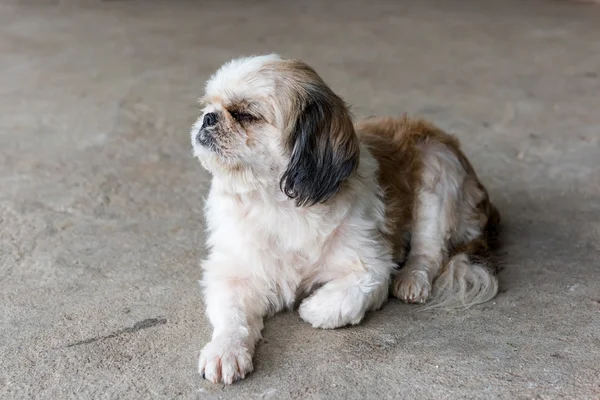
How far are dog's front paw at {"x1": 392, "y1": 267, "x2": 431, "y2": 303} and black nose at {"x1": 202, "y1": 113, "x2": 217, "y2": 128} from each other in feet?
3.93

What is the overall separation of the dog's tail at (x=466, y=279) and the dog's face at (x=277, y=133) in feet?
2.71

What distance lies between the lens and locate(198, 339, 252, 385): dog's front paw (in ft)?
9.31

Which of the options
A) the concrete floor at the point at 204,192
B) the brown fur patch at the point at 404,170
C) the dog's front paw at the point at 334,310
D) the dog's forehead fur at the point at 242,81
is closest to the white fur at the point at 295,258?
the dog's front paw at the point at 334,310

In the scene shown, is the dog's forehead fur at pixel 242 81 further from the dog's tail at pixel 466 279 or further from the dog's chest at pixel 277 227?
the dog's tail at pixel 466 279

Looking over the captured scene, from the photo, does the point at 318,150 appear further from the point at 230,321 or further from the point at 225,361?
the point at 225,361

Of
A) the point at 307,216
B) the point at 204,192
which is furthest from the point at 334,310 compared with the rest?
the point at 204,192

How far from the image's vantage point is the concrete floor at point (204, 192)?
9.66ft

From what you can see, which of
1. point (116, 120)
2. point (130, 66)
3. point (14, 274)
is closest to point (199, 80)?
point (130, 66)

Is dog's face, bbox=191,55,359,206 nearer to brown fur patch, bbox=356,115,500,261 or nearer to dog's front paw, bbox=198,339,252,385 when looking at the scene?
brown fur patch, bbox=356,115,500,261

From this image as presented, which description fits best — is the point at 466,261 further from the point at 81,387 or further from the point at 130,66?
the point at 130,66

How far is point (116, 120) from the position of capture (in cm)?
629

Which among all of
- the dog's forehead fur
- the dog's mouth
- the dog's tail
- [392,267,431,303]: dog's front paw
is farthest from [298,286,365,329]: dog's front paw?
the dog's forehead fur

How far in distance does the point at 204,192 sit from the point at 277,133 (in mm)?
1942

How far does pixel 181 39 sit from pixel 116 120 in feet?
10.7
